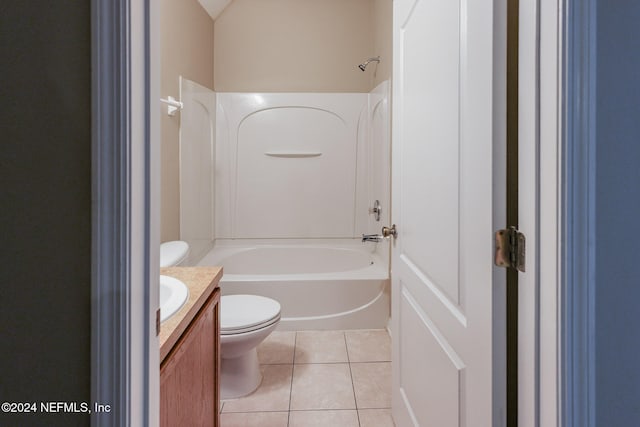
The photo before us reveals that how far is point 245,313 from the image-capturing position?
1929 millimetres

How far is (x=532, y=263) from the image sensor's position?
2.17ft

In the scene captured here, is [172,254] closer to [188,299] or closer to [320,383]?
[188,299]

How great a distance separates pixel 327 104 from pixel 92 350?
3.08 m

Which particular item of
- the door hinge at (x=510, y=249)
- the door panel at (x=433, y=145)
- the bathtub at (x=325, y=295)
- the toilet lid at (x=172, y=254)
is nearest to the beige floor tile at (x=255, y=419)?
the toilet lid at (x=172, y=254)

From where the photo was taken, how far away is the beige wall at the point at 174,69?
88.5 inches

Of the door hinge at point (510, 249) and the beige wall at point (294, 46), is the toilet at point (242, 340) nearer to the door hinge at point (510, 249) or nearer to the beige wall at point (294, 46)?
the door hinge at point (510, 249)

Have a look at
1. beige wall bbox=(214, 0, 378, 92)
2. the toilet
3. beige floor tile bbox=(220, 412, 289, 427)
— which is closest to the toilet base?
the toilet

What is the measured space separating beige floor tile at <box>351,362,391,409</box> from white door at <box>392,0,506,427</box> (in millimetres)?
279

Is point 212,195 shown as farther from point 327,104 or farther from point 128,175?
point 128,175

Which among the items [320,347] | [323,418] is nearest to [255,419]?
[323,418]

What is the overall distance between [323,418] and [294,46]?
3.05 meters

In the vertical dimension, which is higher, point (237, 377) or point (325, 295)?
point (325, 295)
